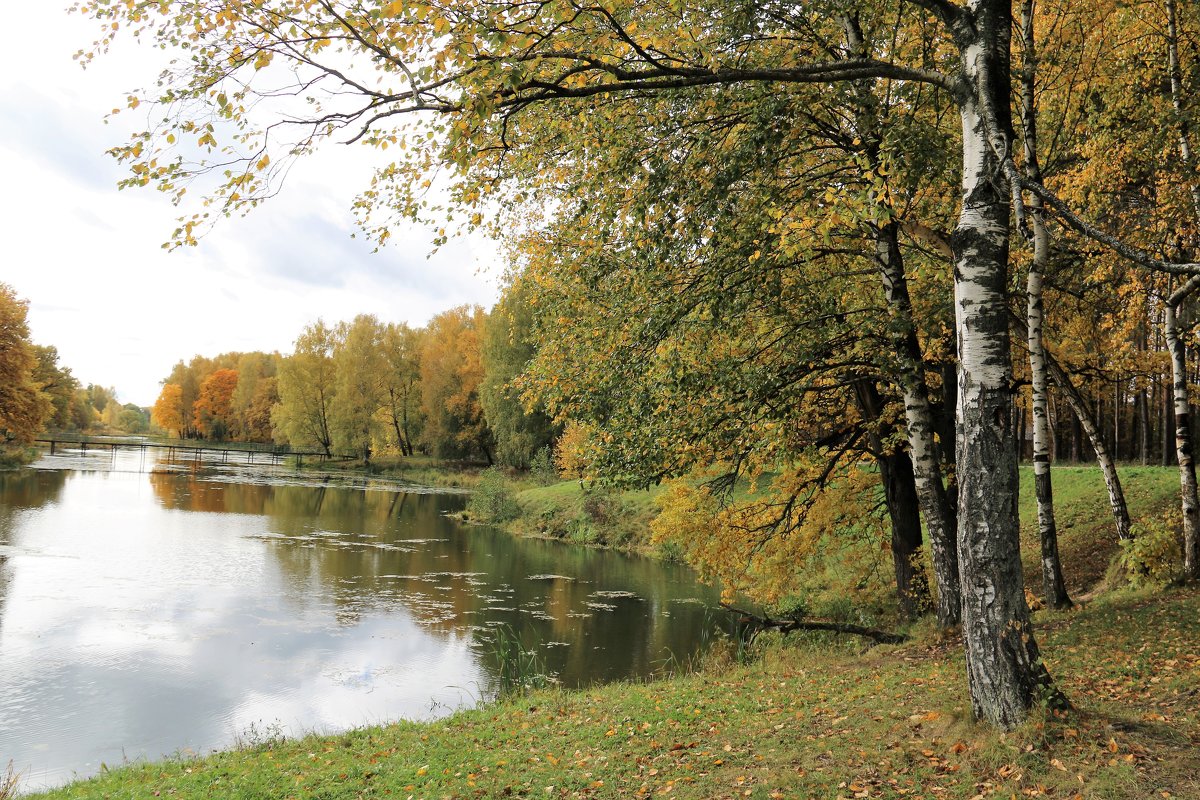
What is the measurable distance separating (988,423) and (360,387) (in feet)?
206

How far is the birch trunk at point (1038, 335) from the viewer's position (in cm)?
864

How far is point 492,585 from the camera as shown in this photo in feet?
68.0

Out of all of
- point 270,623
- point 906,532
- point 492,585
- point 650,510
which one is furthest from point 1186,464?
point 650,510

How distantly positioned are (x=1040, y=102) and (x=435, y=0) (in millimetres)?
10369

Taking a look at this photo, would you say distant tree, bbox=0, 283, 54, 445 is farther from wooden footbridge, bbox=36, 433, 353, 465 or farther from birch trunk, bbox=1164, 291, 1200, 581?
birch trunk, bbox=1164, 291, 1200, 581

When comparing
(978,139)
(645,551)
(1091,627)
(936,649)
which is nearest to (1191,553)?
(1091,627)

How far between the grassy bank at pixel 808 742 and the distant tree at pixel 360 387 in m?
57.3

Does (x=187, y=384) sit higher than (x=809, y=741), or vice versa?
(x=187, y=384)

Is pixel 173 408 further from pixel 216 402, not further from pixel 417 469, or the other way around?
pixel 417 469

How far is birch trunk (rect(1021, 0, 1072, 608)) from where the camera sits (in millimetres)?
8641

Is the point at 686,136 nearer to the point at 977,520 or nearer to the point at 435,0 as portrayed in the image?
the point at 435,0

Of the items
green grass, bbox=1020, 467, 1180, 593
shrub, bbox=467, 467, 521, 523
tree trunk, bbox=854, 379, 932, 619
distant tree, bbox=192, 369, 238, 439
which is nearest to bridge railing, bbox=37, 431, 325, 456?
distant tree, bbox=192, 369, 238, 439

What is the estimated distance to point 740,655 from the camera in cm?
1224

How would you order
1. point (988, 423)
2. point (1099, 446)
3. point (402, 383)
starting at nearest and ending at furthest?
point (988, 423), point (1099, 446), point (402, 383)
